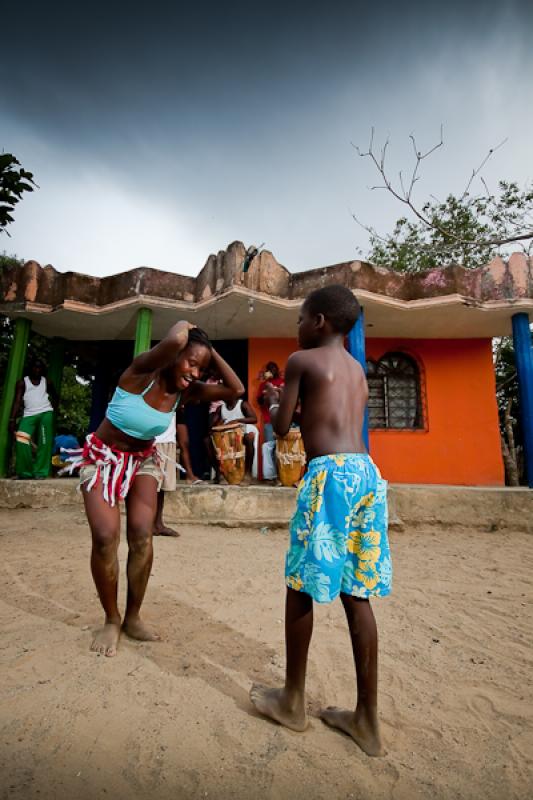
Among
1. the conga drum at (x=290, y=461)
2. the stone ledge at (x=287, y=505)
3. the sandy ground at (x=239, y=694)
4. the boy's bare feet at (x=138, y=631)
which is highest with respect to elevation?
the conga drum at (x=290, y=461)

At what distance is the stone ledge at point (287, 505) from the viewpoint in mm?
5262

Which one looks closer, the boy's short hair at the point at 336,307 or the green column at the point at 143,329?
the boy's short hair at the point at 336,307

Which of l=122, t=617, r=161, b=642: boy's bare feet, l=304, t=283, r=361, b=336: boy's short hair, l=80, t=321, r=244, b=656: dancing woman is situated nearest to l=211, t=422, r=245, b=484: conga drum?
l=80, t=321, r=244, b=656: dancing woman

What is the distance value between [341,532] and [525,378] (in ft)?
19.7

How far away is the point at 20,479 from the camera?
21.2 ft

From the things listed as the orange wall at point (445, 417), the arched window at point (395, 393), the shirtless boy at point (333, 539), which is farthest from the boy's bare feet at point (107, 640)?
the arched window at point (395, 393)

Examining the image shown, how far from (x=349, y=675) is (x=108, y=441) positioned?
158 cm

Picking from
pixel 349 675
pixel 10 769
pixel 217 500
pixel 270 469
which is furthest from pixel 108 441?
pixel 270 469

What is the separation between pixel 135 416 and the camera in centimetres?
214

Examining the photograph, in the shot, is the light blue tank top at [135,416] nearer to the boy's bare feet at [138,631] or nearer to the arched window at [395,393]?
the boy's bare feet at [138,631]

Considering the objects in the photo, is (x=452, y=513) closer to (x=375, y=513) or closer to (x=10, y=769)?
(x=375, y=513)

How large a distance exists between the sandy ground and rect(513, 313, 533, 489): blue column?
10.8ft

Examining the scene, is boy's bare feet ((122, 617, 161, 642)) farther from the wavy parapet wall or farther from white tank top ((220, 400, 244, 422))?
the wavy parapet wall

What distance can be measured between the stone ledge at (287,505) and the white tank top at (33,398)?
4.44 feet
